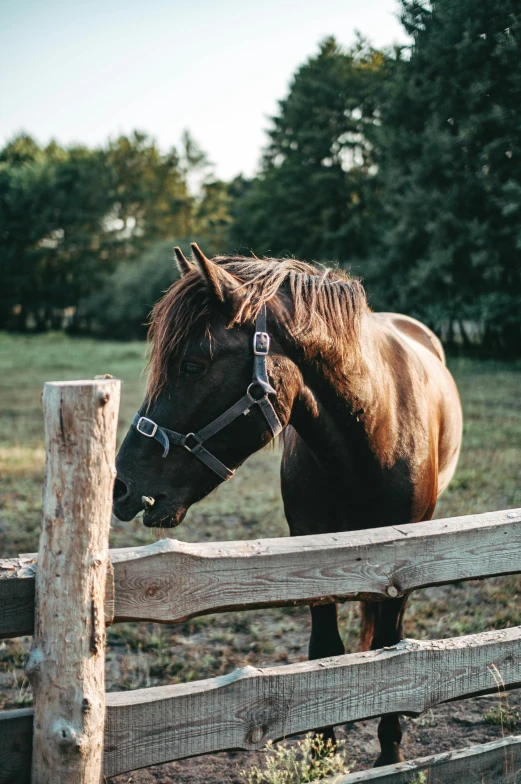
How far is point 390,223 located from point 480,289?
5129 millimetres

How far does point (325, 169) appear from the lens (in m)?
30.0

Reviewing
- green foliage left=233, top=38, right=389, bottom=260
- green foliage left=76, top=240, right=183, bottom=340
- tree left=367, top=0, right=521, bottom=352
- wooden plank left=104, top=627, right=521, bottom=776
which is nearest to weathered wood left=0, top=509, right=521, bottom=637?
wooden plank left=104, top=627, right=521, bottom=776

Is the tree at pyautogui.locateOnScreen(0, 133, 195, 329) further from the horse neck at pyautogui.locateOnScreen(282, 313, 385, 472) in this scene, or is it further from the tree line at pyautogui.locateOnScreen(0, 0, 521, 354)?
the horse neck at pyautogui.locateOnScreen(282, 313, 385, 472)

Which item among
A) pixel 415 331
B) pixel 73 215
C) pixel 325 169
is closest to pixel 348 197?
pixel 325 169

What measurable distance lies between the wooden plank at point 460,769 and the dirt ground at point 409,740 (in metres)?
0.59

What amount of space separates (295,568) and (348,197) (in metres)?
30.3

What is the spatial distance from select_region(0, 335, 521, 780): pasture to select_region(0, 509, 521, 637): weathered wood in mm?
588

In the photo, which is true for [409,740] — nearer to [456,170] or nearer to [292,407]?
[292,407]

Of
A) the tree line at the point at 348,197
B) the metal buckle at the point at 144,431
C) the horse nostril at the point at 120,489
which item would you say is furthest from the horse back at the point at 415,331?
the horse nostril at the point at 120,489

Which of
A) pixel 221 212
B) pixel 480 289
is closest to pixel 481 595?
pixel 480 289

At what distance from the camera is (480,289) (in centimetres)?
2033

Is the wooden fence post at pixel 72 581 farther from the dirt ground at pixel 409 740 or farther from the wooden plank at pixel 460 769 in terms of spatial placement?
the dirt ground at pixel 409 740

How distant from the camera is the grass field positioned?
3.89 metres

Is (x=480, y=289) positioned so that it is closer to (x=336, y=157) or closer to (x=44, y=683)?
(x=336, y=157)
